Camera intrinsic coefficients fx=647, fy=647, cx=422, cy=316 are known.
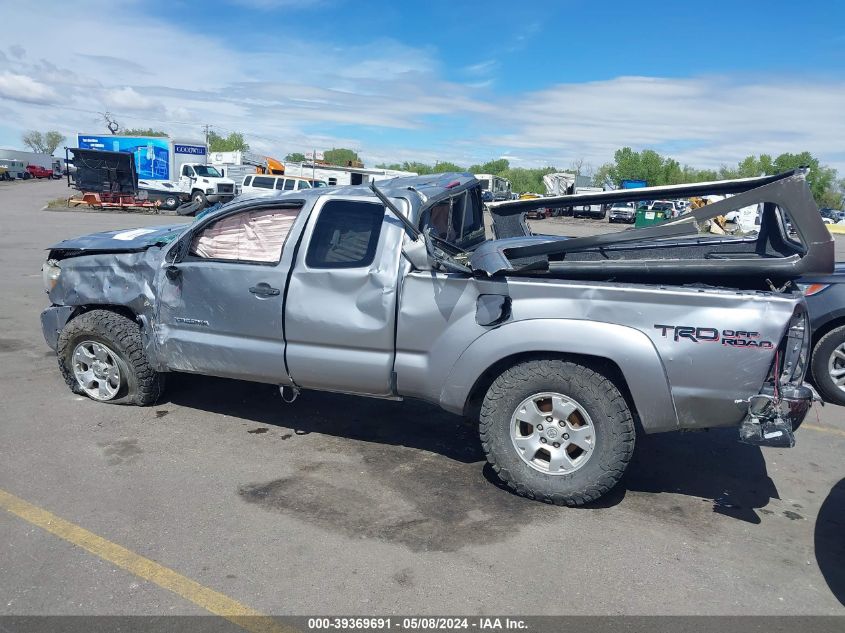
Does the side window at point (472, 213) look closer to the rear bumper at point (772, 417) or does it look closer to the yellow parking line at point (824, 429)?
the rear bumper at point (772, 417)

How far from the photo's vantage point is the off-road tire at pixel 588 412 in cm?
374

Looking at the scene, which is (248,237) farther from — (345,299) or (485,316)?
(485,316)

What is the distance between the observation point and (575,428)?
386 centimetres

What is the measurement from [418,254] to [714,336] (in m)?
1.80

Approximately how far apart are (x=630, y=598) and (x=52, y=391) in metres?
4.94

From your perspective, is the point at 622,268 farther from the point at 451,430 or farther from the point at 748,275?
the point at 451,430

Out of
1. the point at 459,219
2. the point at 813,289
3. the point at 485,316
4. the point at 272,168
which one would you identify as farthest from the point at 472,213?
the point at 272,168

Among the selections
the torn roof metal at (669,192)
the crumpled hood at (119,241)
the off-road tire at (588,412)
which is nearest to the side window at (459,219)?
the torn roof metal at (669,192)

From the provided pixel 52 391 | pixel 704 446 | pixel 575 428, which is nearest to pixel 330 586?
pixel 575 428

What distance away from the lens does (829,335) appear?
6242 mm

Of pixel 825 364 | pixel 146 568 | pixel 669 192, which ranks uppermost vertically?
pixel 669 192

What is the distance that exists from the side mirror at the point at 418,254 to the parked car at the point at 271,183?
997 inches

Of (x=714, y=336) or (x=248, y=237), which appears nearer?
(x=714, y=336)

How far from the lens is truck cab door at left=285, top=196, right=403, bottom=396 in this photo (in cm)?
424
